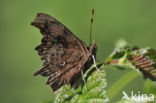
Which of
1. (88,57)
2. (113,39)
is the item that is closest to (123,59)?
(88,57)

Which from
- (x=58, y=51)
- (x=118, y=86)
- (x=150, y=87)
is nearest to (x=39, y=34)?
(x=58, y=51)

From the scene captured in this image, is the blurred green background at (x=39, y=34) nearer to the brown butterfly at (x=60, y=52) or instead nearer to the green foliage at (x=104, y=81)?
the brown butterfly at (x=60, y=52)

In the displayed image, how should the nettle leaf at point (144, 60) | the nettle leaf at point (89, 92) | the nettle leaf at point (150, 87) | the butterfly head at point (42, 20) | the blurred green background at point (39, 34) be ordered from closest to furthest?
the nettle leaf at point (89, 92)
the nettle leaf at point (150, 87)
the nettle leaf at point (144, 60)
the butterfly head at point (42, 20)
the blurred green background at point (39, 34)

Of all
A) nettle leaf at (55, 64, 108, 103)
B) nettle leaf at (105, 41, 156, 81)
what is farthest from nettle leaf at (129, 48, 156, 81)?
nettle leaf at (55, 64, 108, 103)

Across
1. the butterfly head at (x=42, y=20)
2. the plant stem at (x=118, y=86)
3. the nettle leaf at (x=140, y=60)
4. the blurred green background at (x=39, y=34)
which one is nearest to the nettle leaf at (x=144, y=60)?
the nettle leaf at (x=140, y=60)

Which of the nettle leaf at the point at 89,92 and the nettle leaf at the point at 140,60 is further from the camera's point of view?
the nettle leaf at the point at 140,60

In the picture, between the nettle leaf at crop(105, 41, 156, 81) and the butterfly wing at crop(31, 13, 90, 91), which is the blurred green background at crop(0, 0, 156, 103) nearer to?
the butterfly wing at crop(31, 13, 90, 91)

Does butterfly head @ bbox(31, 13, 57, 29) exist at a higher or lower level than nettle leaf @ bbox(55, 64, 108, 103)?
higher
